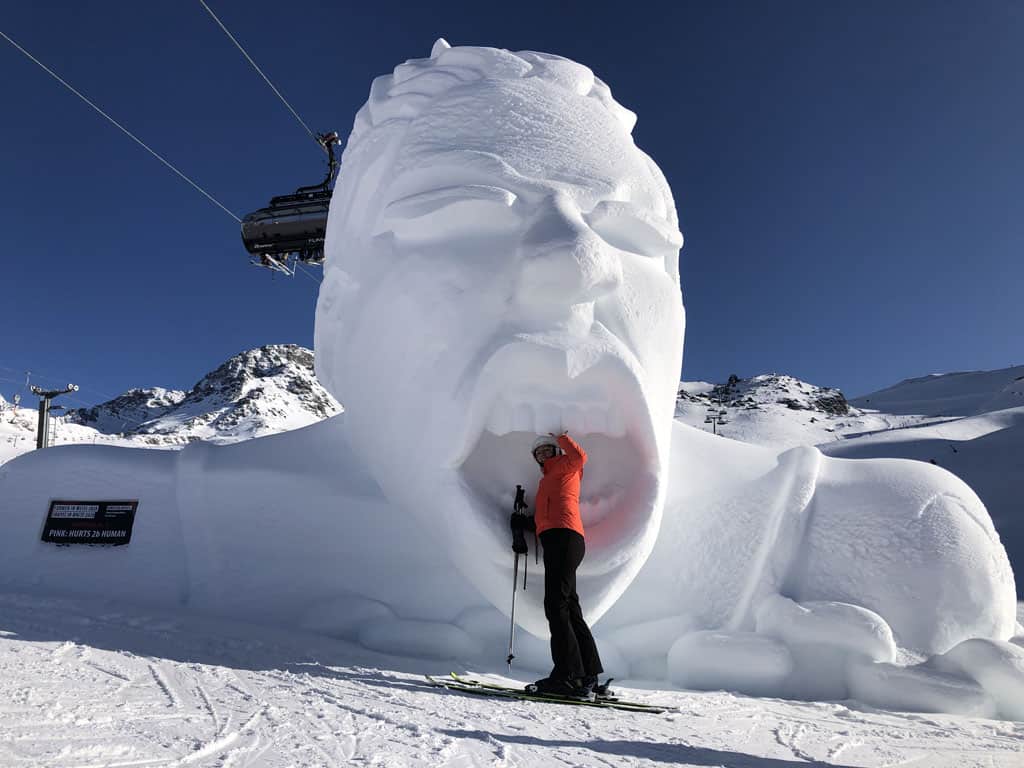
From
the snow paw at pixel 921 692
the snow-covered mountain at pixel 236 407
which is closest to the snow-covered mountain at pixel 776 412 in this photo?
the snow paw at pixel 921 692

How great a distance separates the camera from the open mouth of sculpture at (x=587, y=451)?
3859 mm

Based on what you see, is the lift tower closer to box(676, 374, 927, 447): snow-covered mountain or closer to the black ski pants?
the black ski pants

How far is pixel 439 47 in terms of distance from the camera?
5562 mm

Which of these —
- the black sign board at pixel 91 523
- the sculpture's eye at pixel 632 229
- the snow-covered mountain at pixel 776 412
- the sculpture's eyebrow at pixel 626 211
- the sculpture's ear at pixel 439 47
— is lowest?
the black sign board at pixel 91 523

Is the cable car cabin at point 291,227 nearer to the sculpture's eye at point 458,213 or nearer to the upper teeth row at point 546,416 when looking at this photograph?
the sculpture's eye at point 458,213

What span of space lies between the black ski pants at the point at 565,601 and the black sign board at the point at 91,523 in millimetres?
3281

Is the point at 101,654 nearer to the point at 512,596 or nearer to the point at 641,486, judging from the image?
the point at 512,596

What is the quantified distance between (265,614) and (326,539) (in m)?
0.61

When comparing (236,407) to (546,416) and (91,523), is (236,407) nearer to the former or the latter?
(91,523)

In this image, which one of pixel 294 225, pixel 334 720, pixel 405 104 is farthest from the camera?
pixel 294 225

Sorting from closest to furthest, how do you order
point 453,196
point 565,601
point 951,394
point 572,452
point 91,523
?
1. point 565,601
2. point 572,452
3. point 453,196
4. point 91,523
5. point 951,394

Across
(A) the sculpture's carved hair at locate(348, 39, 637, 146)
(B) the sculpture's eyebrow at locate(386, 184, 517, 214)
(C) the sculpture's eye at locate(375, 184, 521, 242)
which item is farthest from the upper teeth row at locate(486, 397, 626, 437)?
(A) the sculpture's carved hair at locate(348, 39, 637, 146)

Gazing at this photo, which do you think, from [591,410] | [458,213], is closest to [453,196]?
[458,213]

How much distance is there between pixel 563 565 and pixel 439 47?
4044 millimetres
